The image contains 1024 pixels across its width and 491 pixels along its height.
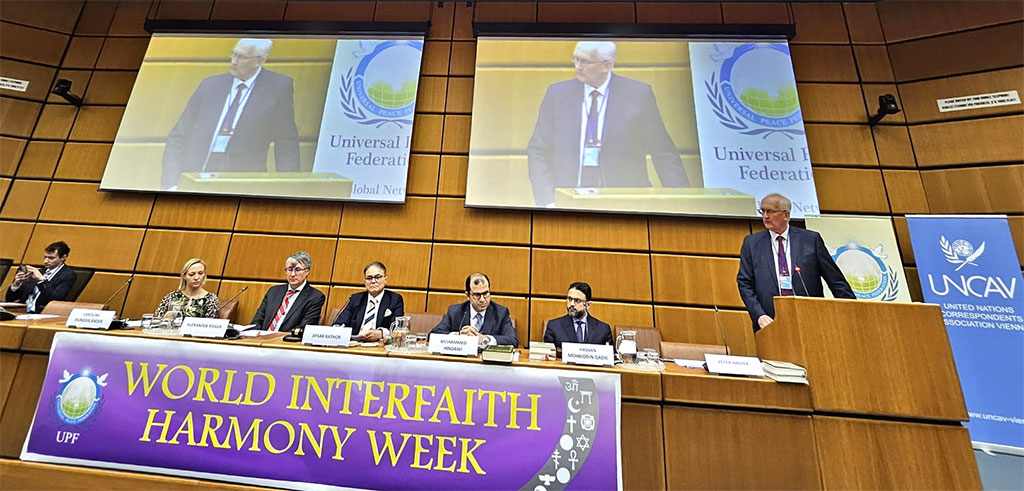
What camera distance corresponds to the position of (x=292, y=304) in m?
2.66

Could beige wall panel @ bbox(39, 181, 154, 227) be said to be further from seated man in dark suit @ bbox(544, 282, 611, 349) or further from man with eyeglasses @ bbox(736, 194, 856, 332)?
man with eyeglasses @ bbox(736, 194, 856, 332)

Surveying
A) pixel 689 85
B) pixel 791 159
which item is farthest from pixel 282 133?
pixel 791 159

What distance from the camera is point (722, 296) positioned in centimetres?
342

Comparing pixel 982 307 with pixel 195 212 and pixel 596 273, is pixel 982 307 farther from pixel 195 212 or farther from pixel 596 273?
pixel 195 212

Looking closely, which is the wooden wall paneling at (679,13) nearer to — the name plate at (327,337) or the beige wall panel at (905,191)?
the beige wall panel at (905,191)

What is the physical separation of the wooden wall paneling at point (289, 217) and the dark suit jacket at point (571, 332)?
8.04 feet

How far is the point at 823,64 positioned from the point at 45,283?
25.1ft

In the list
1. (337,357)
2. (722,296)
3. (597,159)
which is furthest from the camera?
(597,159)

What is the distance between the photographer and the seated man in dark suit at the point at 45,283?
310 cm

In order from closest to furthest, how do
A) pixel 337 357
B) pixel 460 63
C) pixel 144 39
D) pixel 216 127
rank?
pixel 337 357 < pixel 216 127 < pixel 460 63 < pixel 144 39

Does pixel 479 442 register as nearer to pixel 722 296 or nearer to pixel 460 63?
pixel 722 296

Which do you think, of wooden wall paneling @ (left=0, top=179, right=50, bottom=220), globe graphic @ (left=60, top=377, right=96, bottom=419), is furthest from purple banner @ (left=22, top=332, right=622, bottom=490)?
wooden wall paneling @ (left=0, top=179, right=50, bottom=220)

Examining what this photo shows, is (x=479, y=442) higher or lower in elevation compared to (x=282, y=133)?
lower

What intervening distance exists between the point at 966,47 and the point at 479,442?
5.94 meters
